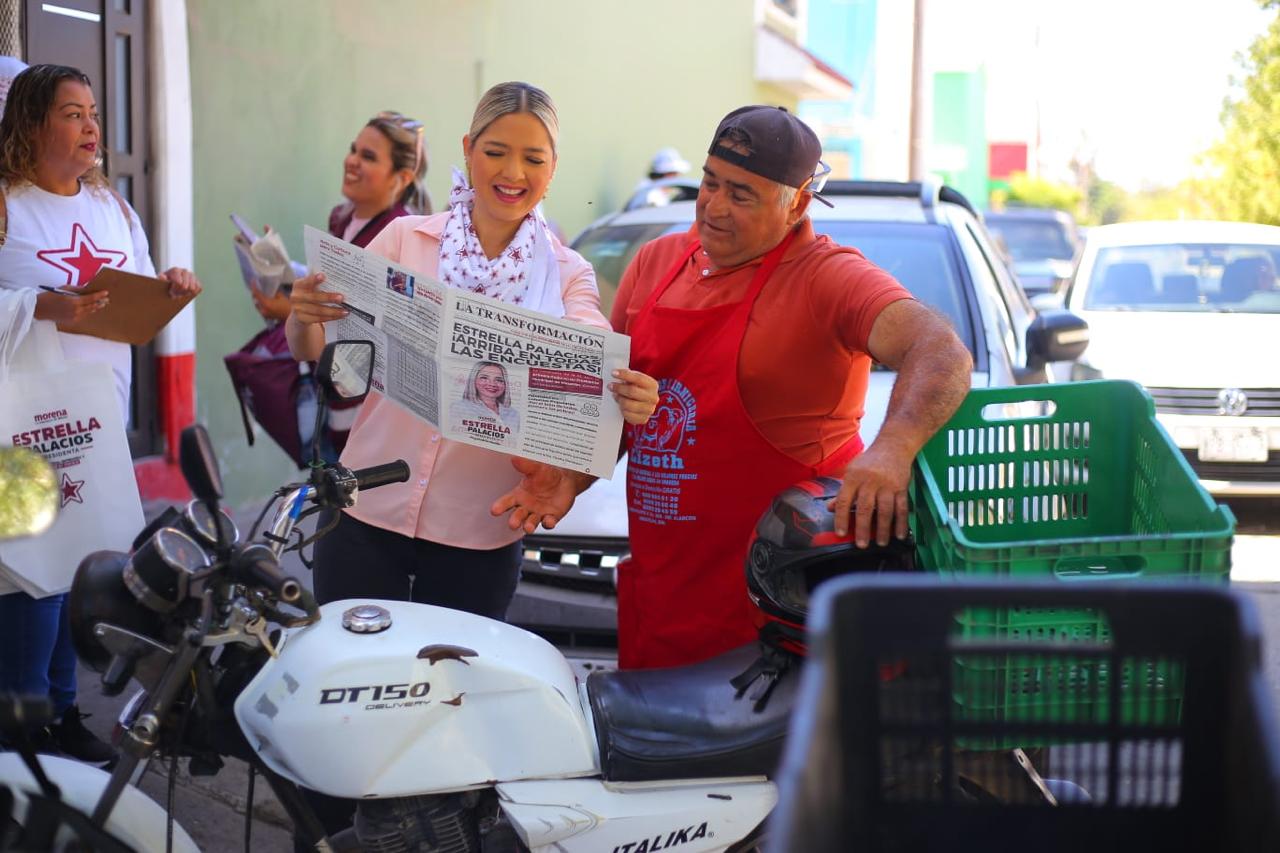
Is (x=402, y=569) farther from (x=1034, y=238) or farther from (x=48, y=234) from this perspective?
(x=1034, y=238)

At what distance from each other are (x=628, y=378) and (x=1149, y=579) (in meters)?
1.01

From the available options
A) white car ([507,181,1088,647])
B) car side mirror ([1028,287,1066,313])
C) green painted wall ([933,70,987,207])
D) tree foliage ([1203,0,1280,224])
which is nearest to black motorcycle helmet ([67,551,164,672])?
white car ([507,181,1088,647])

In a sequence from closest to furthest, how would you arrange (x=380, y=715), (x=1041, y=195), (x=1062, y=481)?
(x=380, y=715) < (x=1062, y=481) < (x=1041, y=195)

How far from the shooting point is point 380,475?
256 centimetres

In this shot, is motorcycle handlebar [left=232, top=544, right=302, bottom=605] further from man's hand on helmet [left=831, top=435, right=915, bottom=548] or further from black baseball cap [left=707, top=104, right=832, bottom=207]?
black baseball cap [left=707, top=104, right=832, bottom=207]

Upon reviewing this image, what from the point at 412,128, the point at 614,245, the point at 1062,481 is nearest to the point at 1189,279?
the point at 614,245

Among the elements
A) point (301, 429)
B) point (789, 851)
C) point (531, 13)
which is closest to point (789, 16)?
point (531, 13)

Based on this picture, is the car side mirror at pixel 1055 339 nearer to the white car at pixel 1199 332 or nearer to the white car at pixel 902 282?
the white car at pixel 902 282

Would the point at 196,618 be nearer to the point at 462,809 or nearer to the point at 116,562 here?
the point at 116,562

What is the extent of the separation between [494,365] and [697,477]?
1.53 ft

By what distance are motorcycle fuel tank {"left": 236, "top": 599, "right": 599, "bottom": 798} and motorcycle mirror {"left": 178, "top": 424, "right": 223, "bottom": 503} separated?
341mm

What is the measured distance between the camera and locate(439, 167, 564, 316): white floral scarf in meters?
3.01

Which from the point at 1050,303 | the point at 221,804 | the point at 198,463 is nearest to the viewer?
the point at 198,463

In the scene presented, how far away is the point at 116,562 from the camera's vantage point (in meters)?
2.25
